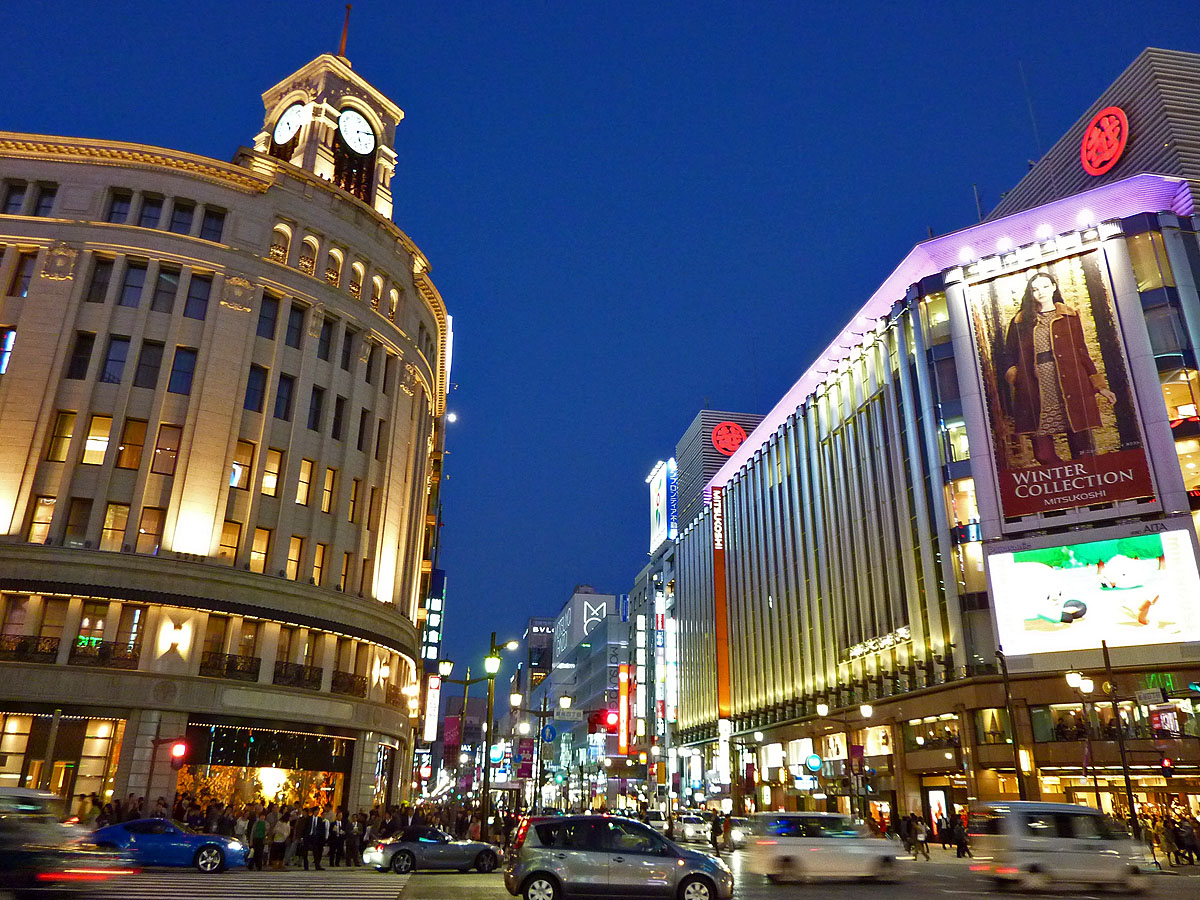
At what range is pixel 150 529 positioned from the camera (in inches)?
1364

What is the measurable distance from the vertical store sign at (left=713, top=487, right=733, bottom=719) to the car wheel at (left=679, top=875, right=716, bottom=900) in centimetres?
6993

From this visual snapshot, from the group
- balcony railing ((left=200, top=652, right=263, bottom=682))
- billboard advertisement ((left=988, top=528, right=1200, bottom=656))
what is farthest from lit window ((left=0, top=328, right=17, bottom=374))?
billboard advertisement ((left=988, top=528, right=1200, bottom=656))

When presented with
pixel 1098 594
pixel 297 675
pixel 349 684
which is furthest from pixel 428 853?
pixel 1098 594

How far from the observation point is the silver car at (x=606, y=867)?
15.7 meters

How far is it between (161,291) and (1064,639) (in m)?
45.8

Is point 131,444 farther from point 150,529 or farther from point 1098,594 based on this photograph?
point 1098,594

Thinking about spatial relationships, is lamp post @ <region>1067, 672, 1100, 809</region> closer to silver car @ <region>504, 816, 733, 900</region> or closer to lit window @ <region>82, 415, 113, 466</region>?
silver car @ <region>504, 816, 733, 900</region>

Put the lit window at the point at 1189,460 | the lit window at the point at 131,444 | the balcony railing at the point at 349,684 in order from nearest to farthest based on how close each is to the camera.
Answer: the lit window at the point at 131,444 < the balcony railing at the point at 349,684 < the lit window at the point at 1189,460

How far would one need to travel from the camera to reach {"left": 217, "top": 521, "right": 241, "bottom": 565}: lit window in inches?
1407

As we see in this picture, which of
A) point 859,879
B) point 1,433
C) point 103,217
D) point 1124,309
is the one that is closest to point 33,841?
point 859,879

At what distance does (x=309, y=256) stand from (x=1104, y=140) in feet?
150

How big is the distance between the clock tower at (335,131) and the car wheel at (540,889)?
42665mm

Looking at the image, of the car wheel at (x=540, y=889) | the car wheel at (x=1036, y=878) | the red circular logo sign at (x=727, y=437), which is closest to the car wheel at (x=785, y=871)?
the car wheel at (x=1036, y=878)

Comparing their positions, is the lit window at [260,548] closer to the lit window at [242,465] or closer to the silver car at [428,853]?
the lit window at [242,465]
